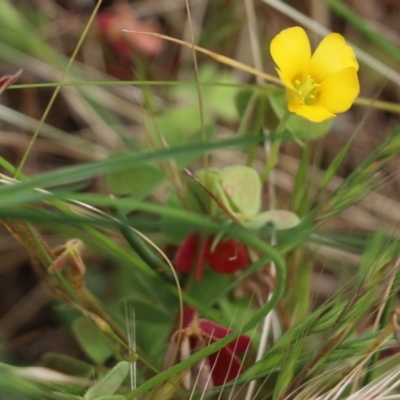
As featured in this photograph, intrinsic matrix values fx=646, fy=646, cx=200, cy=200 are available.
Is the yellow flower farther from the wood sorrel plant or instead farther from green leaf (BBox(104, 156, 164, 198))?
green leaf (BBox(104, 156, 164, 198))

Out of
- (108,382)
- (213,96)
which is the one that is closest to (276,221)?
(108,382)

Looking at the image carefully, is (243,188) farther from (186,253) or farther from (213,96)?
(213,96)

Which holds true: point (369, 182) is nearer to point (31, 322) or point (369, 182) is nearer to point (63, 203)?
point (63, 203)

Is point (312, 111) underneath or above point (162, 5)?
underneath

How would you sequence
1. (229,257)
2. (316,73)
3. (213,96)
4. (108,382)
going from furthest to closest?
(213,96)
(229,257)
(316,73)
(108,382)

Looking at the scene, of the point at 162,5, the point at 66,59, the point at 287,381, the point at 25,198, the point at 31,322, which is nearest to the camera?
the point at 25,198

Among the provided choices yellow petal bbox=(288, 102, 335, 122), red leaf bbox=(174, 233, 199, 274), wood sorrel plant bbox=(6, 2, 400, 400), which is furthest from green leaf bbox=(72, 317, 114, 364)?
yellow petal bbox=(288, 102, 335, 122)

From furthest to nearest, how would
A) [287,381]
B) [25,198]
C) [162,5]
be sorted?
[162,5]
[287,381]
[25,198]

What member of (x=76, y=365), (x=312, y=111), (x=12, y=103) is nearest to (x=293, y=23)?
(x=12, y=103)

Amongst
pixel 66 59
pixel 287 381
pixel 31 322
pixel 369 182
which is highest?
pixel 66 59
